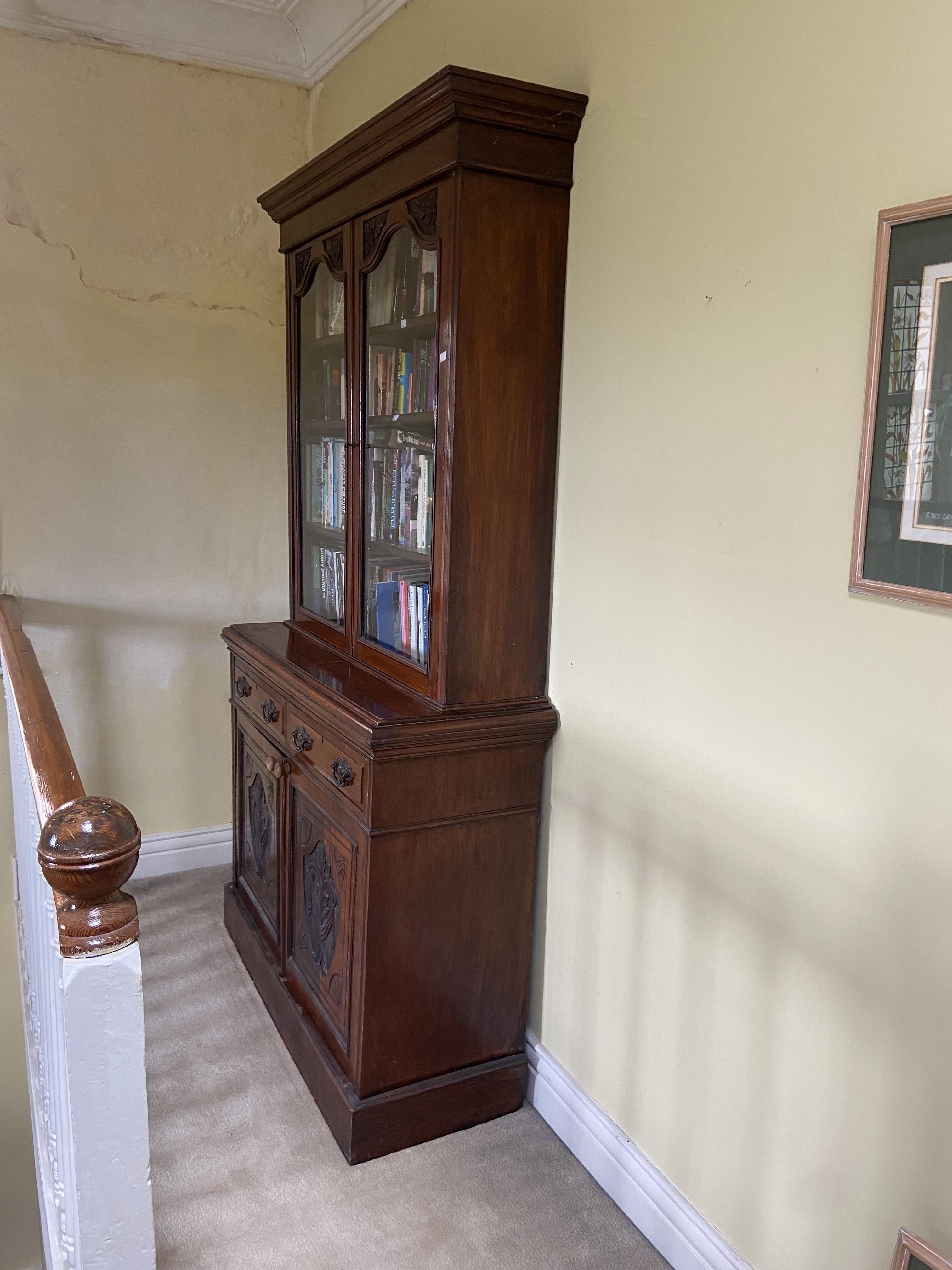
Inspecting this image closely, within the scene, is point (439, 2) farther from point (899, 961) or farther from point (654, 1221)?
point (654, 1221)

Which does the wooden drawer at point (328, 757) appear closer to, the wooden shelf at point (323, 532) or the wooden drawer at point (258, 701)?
the wooden drawer at point (258, 701)

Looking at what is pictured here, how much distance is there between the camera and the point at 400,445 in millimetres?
2006

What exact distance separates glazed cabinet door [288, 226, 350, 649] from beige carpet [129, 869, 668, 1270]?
1.01 meters

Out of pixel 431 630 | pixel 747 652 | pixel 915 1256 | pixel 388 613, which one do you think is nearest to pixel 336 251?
pixel 388 613

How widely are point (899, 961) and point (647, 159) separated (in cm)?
131

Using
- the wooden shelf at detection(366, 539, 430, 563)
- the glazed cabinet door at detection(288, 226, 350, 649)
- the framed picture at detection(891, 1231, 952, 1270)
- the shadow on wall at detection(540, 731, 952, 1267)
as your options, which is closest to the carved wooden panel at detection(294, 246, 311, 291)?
the glazed cabinet door at detection(288, 226, 350, 649)

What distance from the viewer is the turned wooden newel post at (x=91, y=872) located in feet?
2.68

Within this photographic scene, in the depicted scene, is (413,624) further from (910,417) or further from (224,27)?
(224,27)

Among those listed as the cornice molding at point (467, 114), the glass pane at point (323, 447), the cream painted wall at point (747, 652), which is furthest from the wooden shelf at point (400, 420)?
the cornice molding at point (467, 114)

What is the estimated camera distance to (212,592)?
3123 millimetres

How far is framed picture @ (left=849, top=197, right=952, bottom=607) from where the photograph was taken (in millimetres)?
1141

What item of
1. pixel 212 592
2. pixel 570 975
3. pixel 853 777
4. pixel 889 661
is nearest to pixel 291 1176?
pixel 570 975

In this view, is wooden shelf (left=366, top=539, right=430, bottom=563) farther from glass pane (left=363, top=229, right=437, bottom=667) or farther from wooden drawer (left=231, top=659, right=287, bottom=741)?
wooden drawer (left=231, top=659, right=287, bottom=741)

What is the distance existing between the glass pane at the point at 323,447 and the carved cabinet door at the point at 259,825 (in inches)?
15.4
